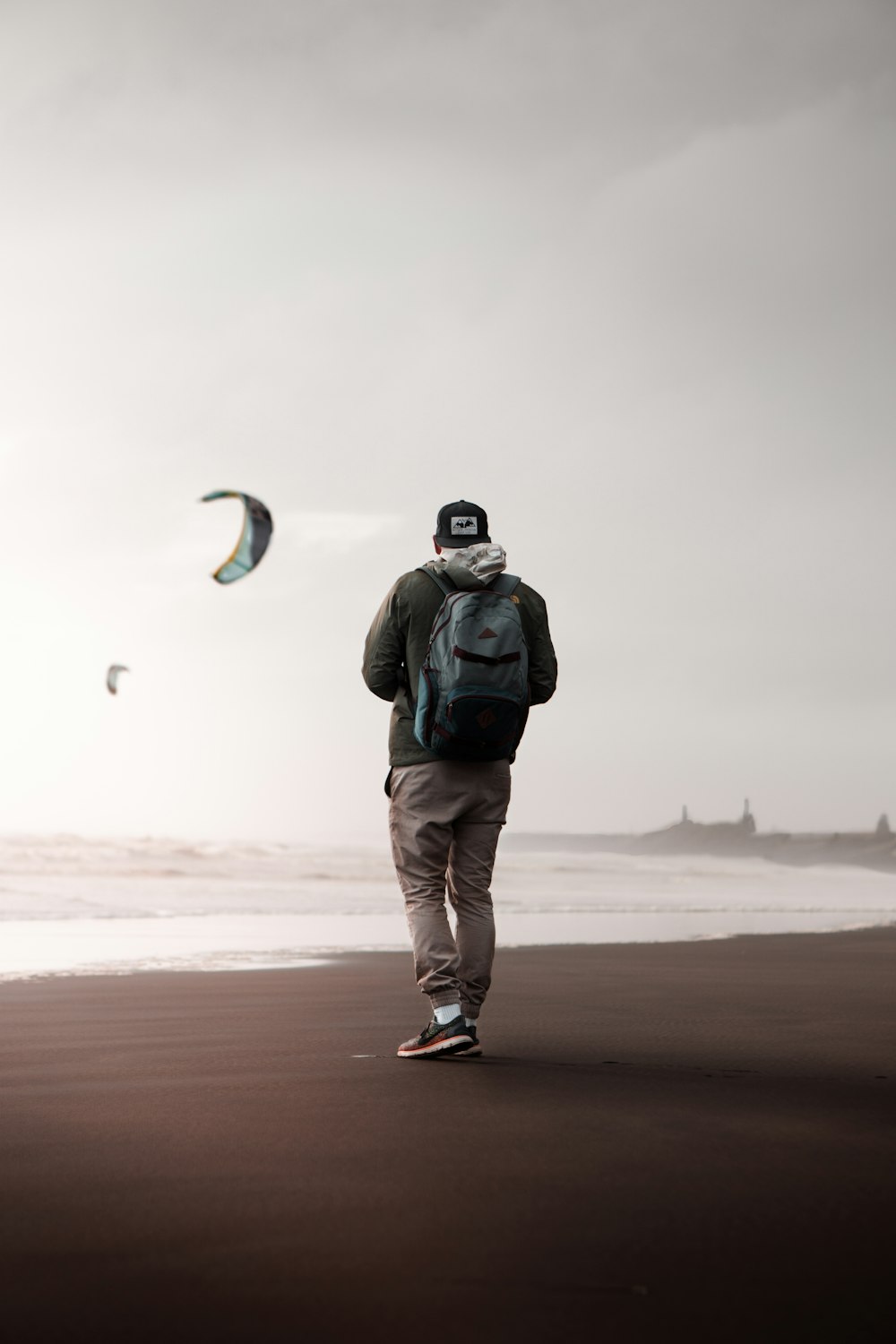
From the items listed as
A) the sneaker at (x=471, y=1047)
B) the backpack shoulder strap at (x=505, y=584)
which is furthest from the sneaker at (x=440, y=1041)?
the backpack shoulder strap at (x=505, y=584)

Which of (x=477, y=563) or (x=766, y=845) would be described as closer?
(x=477, y=563)

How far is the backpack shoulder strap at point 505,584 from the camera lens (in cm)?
→ 402

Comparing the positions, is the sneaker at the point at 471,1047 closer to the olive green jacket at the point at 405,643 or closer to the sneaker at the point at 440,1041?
the sneaker at the point at 440,1041

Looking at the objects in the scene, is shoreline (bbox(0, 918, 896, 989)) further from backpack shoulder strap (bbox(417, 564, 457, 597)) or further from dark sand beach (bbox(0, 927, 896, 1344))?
backpack shoulder strap (bbox(417, 564, 457, 597))

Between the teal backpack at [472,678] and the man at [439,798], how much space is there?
44mm

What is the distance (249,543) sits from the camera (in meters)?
9.14

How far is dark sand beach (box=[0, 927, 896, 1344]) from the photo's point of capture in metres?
1.65

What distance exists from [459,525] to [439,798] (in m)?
0.89

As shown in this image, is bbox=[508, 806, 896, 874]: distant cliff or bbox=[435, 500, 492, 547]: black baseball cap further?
bbox=[508, 806, 896, 874]: distant cliff

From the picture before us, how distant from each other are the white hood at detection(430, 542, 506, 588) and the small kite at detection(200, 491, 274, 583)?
14.0ft

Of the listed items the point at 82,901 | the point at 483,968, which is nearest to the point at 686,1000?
the point at 483,968

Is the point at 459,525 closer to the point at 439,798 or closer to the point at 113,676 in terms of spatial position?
the point at 439,798

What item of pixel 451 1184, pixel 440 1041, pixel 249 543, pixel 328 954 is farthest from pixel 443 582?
pixel 249 543

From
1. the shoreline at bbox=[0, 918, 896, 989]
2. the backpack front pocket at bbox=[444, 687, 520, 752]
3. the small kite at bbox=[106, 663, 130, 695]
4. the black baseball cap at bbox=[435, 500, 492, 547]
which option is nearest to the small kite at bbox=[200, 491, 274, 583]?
the shoreline at bbox=[0, 918, 896, 989]
